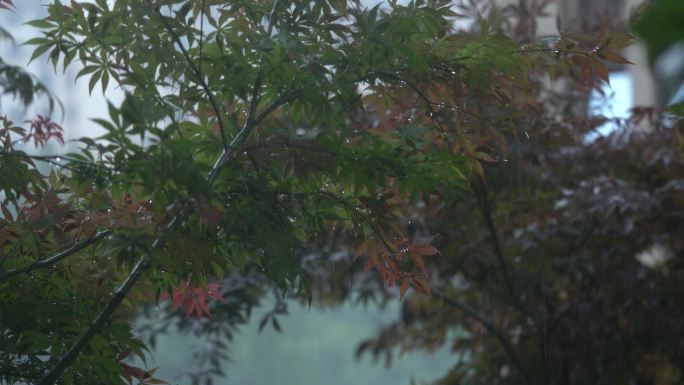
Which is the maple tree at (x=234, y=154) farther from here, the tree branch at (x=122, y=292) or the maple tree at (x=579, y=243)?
the maple tree at (x=579, y=243)

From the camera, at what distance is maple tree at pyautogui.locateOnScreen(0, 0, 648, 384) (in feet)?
6.87

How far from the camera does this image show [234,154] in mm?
2191

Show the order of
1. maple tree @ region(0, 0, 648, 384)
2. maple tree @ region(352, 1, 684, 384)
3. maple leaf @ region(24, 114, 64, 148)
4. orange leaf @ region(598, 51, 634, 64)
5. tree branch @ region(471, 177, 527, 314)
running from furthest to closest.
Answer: maple tree @ region(352, 1, 684, 384), tree branch @ region(471, 177, 527, 314), maple leaf @ region(24, 114, 64, 148), orange leaf @ region(598, 51, 634, 64), maple tree @ region(0, 0, 648, 384)

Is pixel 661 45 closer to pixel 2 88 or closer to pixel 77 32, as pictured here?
pixel 77 32

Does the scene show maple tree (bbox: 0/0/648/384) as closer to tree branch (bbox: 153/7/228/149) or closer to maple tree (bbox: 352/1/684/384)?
tree branch (bbox: 153/7/228/149)

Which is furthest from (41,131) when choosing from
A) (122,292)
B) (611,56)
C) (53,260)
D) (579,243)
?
(579,243)

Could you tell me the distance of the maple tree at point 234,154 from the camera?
2094 mm

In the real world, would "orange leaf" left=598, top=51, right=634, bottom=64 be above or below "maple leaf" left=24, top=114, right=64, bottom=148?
below

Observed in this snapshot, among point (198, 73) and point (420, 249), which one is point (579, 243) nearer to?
point (420, 249)

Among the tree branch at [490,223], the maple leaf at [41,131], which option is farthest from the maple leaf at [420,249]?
the tree branch at [490,223]

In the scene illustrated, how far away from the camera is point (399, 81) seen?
2.42m

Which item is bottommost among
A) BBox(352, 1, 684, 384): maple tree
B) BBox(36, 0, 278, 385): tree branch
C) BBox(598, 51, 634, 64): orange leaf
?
BBox(36, 0, 278, 385): tree branch

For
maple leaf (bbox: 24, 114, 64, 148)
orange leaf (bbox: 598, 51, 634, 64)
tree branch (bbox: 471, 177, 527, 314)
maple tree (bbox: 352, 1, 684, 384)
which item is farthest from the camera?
maple tree (bbox: 352, 1, 684, 384)

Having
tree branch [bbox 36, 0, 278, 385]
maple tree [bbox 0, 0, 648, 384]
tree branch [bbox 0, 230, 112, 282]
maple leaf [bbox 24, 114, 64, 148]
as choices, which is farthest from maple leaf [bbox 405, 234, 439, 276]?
maple leaf [bbox 24, 114, 64, 148]
